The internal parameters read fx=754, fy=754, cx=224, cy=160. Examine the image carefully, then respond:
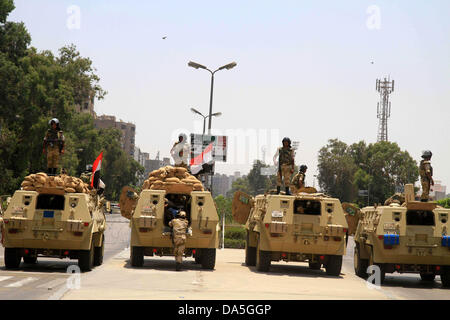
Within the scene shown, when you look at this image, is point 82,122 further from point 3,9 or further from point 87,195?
point 87,195

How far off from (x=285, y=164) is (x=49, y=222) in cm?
701

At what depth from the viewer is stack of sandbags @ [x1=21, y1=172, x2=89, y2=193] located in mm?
18391

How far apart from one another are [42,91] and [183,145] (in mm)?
32311

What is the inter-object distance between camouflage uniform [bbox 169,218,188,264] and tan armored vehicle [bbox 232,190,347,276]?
2163 millimetres

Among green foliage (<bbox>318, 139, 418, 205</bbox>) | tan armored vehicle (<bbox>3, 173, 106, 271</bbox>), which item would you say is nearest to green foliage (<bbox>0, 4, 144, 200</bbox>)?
tan armored vehicle (<bbox>3, 173, 106, 271</bbox>)

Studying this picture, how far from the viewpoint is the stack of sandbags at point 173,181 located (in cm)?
2009

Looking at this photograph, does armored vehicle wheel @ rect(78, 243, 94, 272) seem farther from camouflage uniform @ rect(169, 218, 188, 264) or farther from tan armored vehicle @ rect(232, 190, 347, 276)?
tan armored vehicle @ rect(232, 190, 347, 276)

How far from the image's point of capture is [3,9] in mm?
48750

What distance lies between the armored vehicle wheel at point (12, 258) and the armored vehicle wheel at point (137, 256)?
2915 millimetres

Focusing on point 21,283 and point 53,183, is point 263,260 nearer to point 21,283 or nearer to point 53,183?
point 53,183

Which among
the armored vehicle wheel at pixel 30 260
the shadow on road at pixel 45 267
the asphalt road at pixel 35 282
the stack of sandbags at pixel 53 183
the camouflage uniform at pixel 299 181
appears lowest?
the shadow on road at pixel 45 267

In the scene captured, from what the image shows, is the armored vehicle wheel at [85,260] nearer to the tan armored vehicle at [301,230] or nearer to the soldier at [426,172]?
the tan armored vehicle at [301,230]

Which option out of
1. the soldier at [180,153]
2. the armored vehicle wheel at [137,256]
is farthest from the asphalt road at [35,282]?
the soldier at [180,153]
